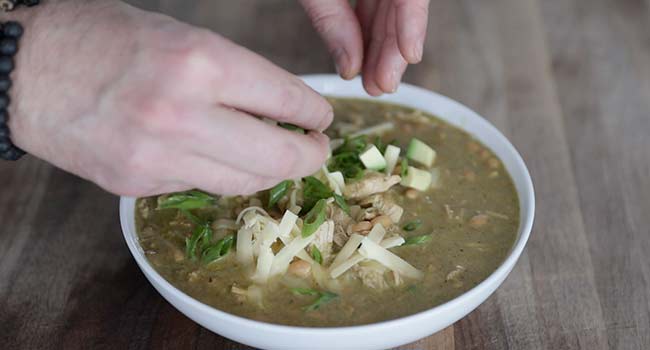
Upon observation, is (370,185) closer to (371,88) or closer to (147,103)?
(371,88)

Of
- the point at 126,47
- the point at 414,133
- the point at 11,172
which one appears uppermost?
the point at 126,47

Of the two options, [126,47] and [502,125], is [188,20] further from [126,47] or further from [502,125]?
[126,47]

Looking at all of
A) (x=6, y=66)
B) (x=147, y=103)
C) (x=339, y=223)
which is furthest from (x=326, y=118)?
(x=6, y=66)

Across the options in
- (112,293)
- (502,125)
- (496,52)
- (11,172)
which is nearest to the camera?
(112,293)

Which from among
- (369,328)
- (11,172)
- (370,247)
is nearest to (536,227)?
(370,247)

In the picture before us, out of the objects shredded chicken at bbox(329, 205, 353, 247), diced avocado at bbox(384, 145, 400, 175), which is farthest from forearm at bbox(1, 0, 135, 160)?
diced avocado at bbox(384, 145, 400, 175)

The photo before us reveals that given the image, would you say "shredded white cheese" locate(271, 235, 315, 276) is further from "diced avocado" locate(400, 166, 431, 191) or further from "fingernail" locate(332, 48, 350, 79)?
"fingernail" locate(332, 48, 350, 79)
